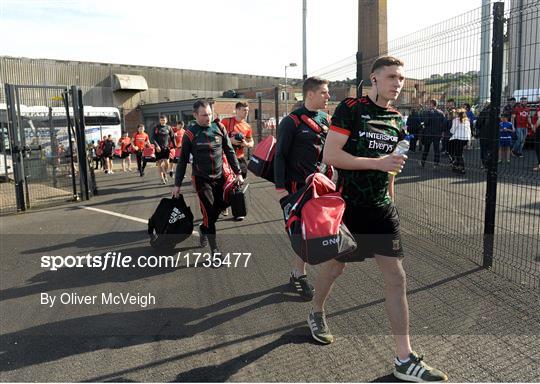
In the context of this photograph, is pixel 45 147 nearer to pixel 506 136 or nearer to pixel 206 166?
pixel 206 166

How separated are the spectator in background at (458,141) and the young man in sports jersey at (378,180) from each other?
416 centimetres

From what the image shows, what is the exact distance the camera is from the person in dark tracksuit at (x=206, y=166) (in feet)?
18.4

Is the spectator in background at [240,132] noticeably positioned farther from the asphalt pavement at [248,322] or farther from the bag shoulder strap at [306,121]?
the bag shoulder strap at [306,121]

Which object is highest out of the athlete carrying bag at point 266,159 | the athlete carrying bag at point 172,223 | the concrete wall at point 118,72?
the concrete wall at point 118,72

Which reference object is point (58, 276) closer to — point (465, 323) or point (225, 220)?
point (225, 220)

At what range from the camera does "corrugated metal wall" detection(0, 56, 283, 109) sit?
3894cm

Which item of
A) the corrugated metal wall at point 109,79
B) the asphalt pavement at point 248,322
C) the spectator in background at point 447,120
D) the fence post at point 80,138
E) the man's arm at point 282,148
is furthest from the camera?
the corrugated metal wall at point 109,79

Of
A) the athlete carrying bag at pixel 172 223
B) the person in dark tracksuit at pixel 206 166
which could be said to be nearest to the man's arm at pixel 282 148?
the person in dark tracksuit at pixel 206 166

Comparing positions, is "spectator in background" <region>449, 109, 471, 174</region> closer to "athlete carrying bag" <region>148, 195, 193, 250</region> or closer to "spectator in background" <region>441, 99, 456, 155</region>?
"spectator in background" <region>441, 99, 456, 155</region>

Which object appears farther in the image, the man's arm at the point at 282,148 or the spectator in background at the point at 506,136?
the spectator in background at the point at 506,136

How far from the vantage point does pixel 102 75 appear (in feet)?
154

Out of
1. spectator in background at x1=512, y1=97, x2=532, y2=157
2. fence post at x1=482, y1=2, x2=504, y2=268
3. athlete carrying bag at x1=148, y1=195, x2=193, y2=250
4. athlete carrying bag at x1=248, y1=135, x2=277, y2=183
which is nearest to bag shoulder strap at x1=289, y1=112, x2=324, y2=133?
athlete carrying bag at x1=248, y1=135, x2=277, y2=183

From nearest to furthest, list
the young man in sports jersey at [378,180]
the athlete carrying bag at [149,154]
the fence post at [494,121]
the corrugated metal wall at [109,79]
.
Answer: the young man in sports jersey at [378,180], the fence post at [494,121], the athlete carrying bag at [149,154], the corrugated metal wall at [109,79]

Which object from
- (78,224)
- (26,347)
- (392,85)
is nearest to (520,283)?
A: (392,85)
